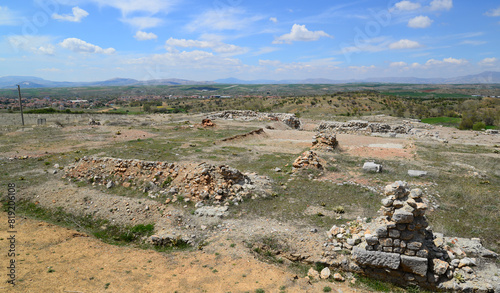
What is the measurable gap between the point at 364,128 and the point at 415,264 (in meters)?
32.7

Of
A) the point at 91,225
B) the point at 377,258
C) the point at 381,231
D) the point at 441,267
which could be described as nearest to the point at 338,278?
the point at 377,258

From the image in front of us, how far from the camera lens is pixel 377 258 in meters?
8.57

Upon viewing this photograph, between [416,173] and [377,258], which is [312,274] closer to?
[377,258]

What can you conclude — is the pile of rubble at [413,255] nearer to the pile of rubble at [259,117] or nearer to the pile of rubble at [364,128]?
the pile of rubble at [364,128]

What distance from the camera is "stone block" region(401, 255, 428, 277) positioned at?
8.20 metres

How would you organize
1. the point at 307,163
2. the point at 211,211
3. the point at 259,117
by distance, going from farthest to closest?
the point at 259,117 < the point at 307,163 < the point at 211,211

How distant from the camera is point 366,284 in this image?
336 inches

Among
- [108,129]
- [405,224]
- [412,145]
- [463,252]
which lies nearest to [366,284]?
[405,224]

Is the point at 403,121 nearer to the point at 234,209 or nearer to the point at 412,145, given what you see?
the point at 412,145

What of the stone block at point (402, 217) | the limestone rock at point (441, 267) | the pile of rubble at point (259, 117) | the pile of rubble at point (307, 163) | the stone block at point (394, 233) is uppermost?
the pile of rubble at point (259, 117)

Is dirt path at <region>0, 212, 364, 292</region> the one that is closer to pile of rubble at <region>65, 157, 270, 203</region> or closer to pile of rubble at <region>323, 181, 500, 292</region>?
pile of rubble at <region>323, 181, 500, 292</region>

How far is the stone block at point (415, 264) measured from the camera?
26.9 ft

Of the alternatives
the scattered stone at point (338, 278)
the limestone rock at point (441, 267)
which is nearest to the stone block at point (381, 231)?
the limestone rock at point (441, 267)

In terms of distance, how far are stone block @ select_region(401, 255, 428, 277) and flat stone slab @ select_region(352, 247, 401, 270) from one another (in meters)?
0.20
